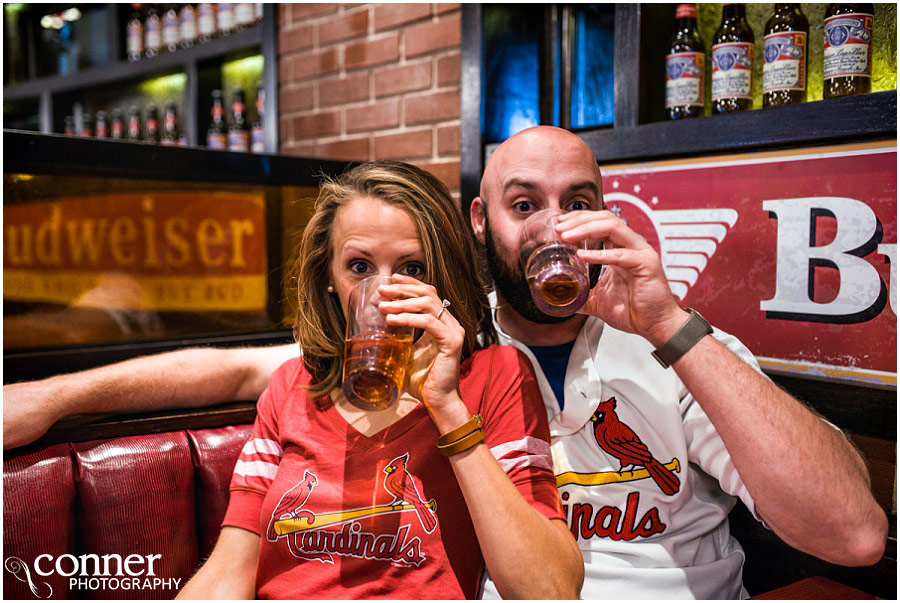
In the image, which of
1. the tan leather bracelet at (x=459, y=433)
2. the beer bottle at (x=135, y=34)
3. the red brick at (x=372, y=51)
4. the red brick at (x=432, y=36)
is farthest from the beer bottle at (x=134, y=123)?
the tan leather bracelet at (x=459, y=433)

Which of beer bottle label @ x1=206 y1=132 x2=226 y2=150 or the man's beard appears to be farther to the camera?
beer bottle label @ x1=206 y1=132 x2=226 y2=150

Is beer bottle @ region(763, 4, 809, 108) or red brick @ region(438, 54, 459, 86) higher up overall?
red brick @ region(438, 54, 459, 86)

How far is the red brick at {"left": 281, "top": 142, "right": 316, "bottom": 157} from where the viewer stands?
2580mm

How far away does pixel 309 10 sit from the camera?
253 cm

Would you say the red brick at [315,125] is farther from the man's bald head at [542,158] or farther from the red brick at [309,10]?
the man's bald head at [542,158]

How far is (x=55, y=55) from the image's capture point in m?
3.97

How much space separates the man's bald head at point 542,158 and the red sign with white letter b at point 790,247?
1.71 ft

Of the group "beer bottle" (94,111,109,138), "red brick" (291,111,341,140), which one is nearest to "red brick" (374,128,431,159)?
"red brick" (291,111,341,140)

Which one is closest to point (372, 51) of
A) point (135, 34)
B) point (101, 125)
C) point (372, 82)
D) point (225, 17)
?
point (372, 82)

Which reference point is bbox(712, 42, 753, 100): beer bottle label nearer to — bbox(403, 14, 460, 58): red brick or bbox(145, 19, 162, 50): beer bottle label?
bbox(403, 14, 460, 58): red brick

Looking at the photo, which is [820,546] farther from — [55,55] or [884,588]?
[55,55]

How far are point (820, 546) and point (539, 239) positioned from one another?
57 cm

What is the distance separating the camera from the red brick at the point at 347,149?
2.35 meters

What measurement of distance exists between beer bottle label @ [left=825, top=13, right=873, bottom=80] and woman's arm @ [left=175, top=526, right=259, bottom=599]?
1.34 metres
